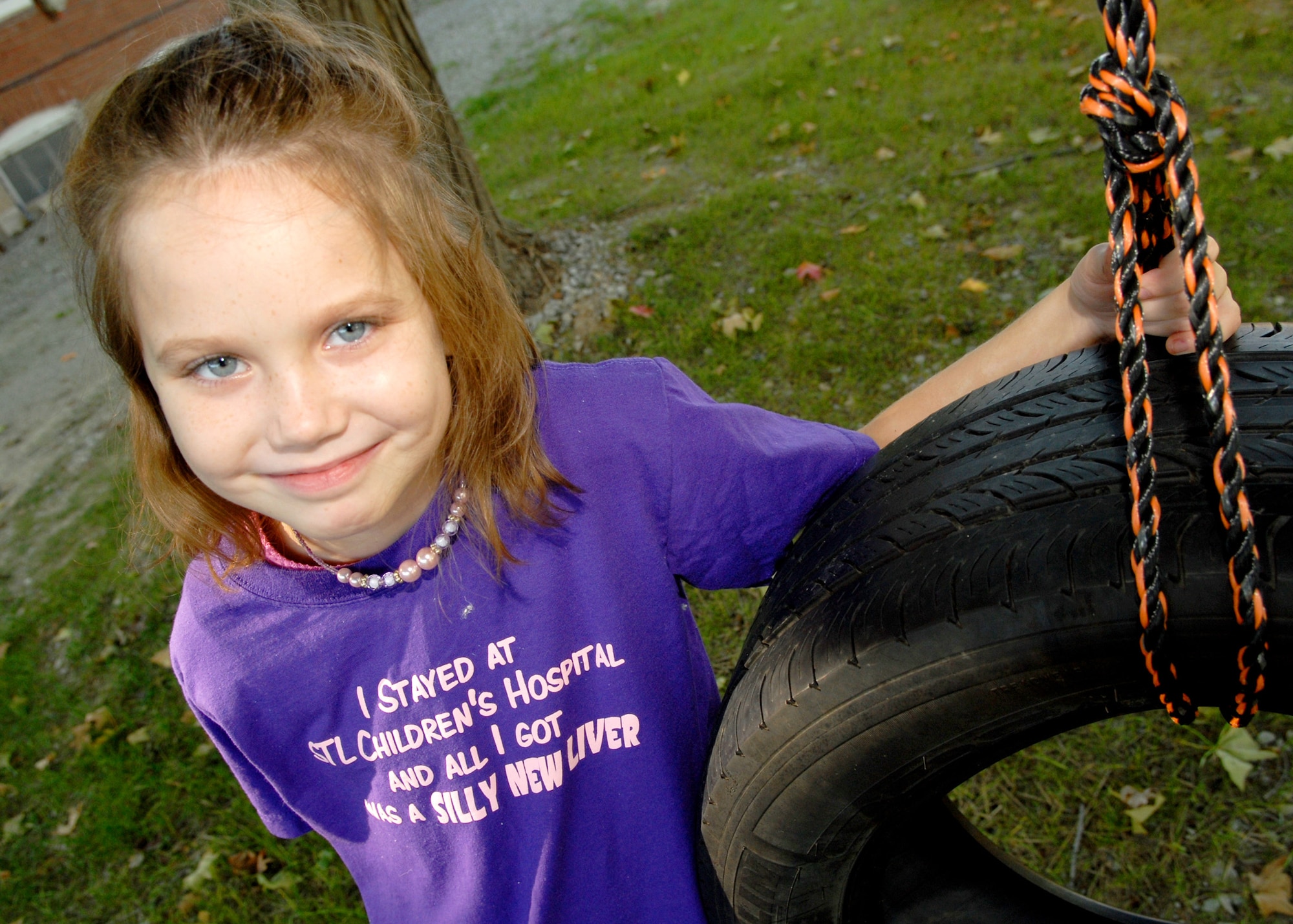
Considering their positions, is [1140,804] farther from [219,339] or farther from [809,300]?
[809,300]

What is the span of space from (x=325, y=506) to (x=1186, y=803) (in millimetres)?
2075

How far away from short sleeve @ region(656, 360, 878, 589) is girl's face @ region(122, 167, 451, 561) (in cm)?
41

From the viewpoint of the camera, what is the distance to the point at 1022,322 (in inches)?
57.8

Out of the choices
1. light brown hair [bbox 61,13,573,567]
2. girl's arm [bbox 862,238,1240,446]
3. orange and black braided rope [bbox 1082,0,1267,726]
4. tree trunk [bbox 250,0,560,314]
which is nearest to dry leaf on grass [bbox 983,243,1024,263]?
tree trunk [bbox 250,0,560,314]

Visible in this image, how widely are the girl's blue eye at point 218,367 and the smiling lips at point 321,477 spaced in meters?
0.17

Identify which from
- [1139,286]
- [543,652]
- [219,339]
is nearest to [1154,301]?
[1139,286]

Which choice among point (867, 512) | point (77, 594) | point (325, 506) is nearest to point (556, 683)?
point (325, 506)

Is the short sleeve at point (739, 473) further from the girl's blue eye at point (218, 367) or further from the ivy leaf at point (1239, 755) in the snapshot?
the ivy leaf at point (1239, 755)

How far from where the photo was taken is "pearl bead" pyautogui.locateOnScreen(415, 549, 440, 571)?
150 centimetres

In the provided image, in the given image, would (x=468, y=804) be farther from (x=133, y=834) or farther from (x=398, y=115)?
(x=133, y=834)

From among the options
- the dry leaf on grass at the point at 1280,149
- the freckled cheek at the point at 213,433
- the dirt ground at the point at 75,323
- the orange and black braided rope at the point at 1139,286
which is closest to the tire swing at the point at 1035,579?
the orange and black braided rope at the point at 1139,286

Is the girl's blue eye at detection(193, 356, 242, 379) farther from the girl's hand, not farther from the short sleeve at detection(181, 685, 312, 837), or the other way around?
the girl's hand

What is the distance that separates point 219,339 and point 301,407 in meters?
0.14

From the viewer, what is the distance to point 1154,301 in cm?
110
